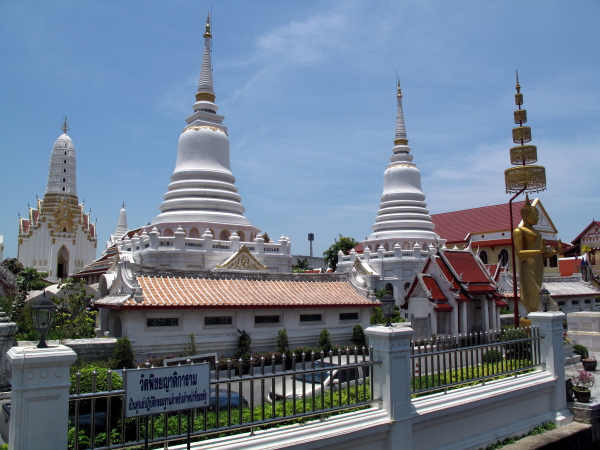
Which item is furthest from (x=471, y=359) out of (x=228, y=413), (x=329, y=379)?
(x=228, y=413)

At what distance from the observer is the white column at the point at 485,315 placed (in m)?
22.3

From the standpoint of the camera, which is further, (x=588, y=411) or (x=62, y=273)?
(x=62, y=273)

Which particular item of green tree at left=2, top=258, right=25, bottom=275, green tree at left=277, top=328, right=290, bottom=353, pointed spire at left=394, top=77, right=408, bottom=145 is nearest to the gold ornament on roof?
green tree at left=277, top=328, right=290, bottom=353

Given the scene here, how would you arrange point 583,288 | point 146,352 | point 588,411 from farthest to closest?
point 583,288 → point 146,352 → point 588,411

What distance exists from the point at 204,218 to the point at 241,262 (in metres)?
5.18

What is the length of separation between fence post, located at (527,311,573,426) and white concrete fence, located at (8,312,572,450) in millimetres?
22

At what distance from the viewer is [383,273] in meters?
38.7

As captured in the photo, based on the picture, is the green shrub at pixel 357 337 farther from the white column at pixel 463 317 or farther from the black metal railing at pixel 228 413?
the black metal railing at pixel 228 413

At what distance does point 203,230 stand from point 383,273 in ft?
54.4

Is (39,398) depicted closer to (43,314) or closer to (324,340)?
(43,314)

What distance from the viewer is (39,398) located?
5.22 meters

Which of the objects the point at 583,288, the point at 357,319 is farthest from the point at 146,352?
the point at 583,288

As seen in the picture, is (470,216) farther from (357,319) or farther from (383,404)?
(383,404)

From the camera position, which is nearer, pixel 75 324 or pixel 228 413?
pixel 228 413
